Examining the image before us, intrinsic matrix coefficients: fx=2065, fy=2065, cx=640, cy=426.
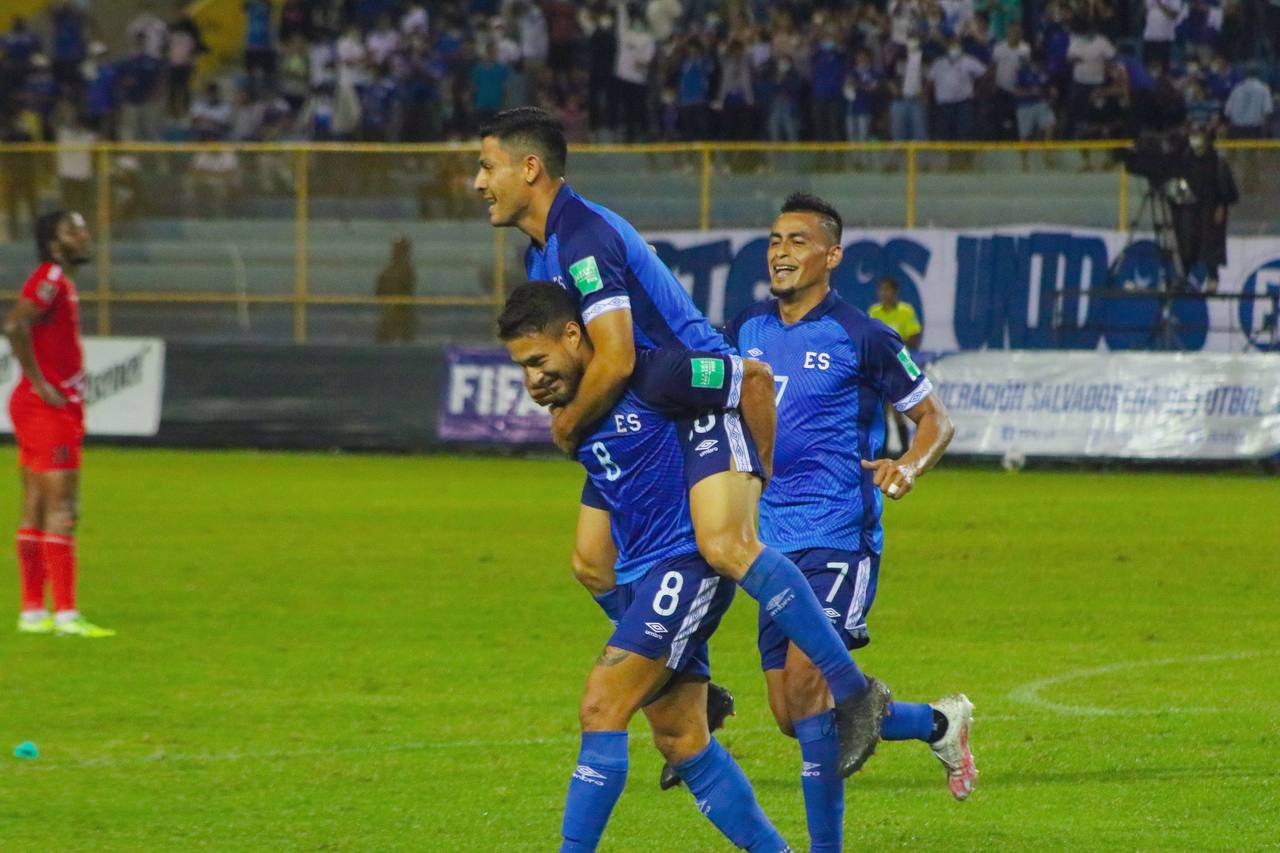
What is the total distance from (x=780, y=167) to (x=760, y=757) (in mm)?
18311

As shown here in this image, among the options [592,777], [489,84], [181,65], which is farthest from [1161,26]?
[592,777]

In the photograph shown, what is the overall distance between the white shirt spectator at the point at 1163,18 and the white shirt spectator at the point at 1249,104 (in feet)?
4.60

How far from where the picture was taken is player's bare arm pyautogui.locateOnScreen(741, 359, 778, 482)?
6.09m

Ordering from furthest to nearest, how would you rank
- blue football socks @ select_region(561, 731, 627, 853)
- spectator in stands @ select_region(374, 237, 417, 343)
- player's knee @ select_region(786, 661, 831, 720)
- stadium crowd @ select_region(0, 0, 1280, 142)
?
spectator in stands @ select_region(374, 237, 417, 343) < stadium crowd @ select_region(0, 0, 1280, 142) < player's knee @ select_region(786, 661, 831, 720) < blue football socks @ select_region(561, 731, 627, 853)

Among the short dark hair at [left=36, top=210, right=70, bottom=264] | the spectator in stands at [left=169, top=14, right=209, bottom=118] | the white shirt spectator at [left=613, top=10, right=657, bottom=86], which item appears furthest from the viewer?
the spectator in stands at [left=169, top=14, right=209, bottom=118]

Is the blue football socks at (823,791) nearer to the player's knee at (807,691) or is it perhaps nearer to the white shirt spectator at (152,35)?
the player's knee at (807,691)

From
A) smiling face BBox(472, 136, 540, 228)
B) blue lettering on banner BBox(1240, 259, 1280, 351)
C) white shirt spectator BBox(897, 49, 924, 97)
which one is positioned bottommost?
blue lettering on banner BBox(1240, 259, 1280, 351)

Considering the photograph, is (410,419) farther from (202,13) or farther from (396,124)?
(202,13)

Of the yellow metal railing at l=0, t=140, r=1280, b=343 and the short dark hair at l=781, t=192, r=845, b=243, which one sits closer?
the short dark hair at l=781, t=192, r=845, b=243

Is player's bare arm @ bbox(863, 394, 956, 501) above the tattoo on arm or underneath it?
above

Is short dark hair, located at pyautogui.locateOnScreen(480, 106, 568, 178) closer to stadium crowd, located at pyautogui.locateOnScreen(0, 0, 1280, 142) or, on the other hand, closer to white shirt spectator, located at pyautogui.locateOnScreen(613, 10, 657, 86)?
stadium crowd, located at pyautogui.locateOnScreen(0, 0, 1280, 142)

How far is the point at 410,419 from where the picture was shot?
25812 mm

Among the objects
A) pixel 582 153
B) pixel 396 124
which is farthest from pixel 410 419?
pixel 396 124

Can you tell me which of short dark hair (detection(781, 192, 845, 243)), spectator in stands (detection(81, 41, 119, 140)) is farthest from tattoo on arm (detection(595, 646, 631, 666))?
spectator in stands (detection(81, 41, 119, 140))
